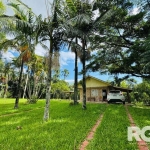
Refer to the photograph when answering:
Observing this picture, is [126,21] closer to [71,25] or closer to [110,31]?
[110,31]

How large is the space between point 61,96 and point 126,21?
154 feet

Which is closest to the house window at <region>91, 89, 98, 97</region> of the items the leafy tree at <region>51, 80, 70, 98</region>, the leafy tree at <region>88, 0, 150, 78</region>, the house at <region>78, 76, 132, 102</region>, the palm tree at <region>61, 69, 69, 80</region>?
the house at <region>78, 76, 132, 102</region>

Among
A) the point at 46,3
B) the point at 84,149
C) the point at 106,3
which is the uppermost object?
the point at 106,3

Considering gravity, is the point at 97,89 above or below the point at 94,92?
above

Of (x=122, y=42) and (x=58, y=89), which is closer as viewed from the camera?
(x=122, y=42)

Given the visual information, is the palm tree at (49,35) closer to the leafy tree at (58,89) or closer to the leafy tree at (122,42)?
the leafy tree at (122,42)

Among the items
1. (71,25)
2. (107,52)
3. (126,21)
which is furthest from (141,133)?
(107,52)

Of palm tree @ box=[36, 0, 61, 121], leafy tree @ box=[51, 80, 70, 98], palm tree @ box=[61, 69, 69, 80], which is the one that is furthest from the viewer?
palm tree @ box=[61, 69, 69, 80]

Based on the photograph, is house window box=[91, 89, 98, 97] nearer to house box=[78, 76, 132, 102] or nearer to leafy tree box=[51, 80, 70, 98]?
house box=[78, 76, 132, 102]

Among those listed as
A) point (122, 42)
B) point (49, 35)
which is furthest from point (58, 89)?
point (49, 35)

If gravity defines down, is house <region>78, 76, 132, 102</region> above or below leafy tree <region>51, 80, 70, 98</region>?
below

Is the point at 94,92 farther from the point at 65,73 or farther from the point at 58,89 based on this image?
the point at 65,73

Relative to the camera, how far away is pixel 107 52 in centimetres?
1576

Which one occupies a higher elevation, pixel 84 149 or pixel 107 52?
pixel 107 52
